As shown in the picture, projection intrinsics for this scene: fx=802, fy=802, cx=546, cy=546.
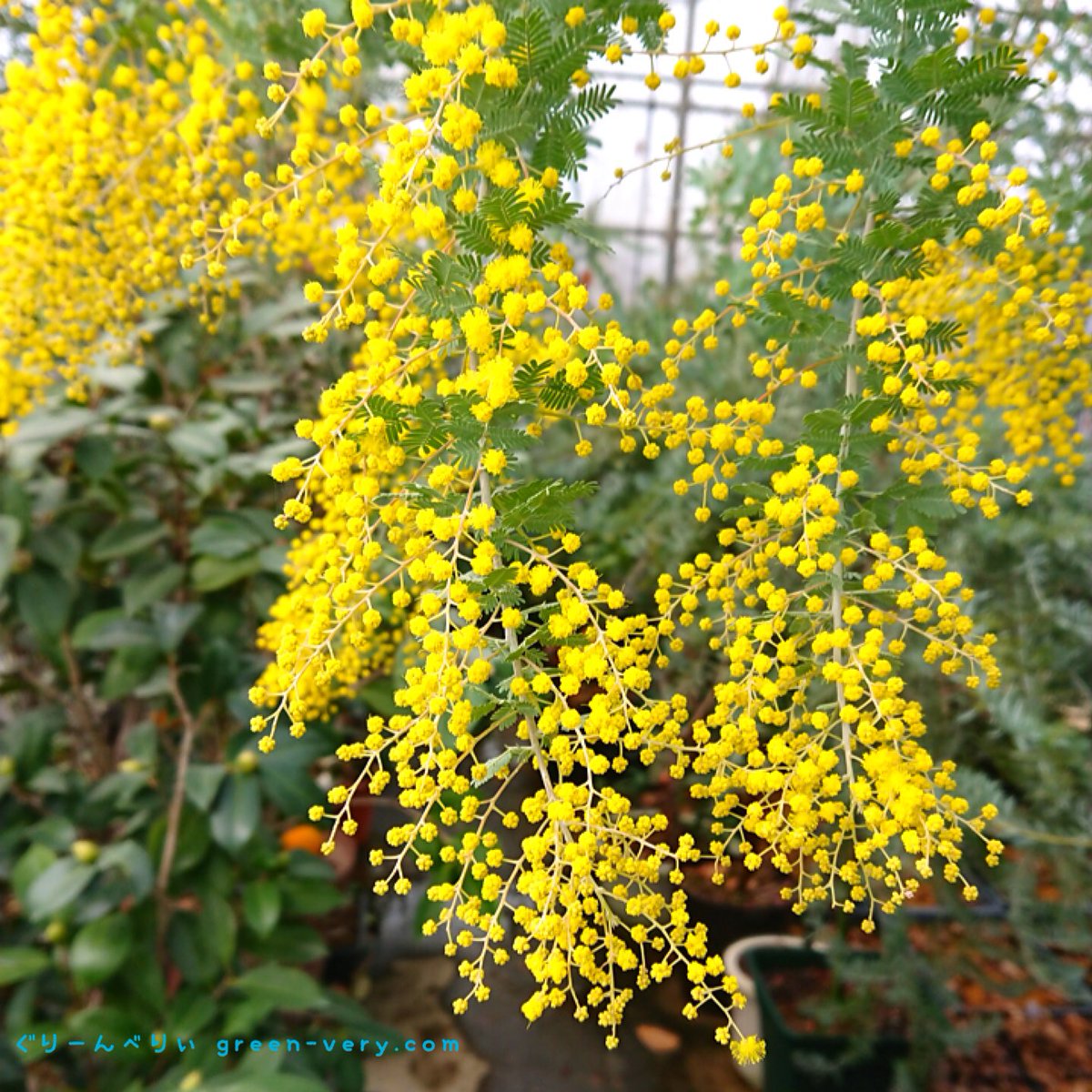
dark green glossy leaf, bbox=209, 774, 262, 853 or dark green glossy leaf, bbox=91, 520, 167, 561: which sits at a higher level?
dark green glossy leaf, bbox=91, 520, 167, 561

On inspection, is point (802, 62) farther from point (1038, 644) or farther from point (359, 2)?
point (1038, 644)

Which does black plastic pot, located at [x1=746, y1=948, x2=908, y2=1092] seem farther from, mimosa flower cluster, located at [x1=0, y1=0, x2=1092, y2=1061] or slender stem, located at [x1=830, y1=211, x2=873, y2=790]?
slender stem, located at [x1=830, y1=211, x2=873, y2=790]

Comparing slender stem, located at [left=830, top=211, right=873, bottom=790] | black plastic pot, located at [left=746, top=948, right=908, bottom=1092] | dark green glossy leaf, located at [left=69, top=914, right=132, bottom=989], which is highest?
slender stem, located at [left=830, top=211, right=873, bottom=790]

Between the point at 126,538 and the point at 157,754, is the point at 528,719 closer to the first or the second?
the point at 126,538

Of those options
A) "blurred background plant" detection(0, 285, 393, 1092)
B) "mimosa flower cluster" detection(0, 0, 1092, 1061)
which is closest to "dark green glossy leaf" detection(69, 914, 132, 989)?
"blurred background plant" detection(0, 285, 393, 1092)

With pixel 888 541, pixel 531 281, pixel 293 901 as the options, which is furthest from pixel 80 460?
pixel 888 541

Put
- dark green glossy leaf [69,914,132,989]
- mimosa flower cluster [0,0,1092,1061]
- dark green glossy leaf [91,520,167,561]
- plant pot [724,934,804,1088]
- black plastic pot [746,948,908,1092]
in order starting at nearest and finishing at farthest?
1. mimosa flower cluster [0,0,1092,1061]
2. dark green glossy leaf [69,914,132,989]
3. dark green glossy leaf [91,520,167,561]
4. black plastic pot [746,948,908,1092]
5. plant pot [724,934,804,1088]

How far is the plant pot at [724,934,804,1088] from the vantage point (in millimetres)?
1438

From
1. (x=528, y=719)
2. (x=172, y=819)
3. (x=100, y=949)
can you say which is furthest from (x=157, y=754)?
(x=528, y=719)

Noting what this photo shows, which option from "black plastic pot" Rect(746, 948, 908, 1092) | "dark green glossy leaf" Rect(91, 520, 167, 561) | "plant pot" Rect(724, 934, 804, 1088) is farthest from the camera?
"plant pot" Rect(724, 934, 804, 1088)

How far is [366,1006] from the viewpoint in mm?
1592

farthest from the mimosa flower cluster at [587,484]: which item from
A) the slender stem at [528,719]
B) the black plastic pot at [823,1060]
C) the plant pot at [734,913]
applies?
the plant pot at [734,913]

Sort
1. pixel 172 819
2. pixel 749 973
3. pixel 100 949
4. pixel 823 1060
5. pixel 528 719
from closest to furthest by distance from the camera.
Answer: pixel 528 719, pixel 100 949, pixel 172 819, pixel 823 1060, pixel 749 973

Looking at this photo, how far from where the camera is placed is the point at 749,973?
1.42m
